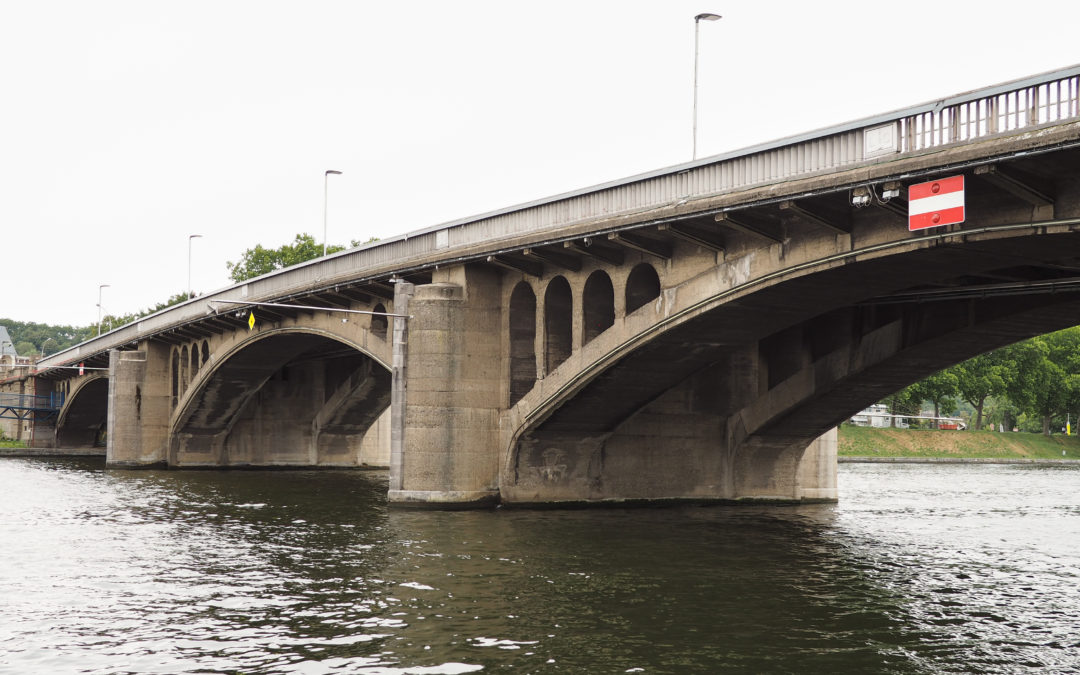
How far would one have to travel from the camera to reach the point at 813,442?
4072cm

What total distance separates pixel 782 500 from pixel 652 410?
22.0 feet

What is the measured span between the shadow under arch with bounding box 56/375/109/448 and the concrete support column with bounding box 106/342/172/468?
18.9m

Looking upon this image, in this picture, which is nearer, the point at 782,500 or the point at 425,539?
the point at 425,539

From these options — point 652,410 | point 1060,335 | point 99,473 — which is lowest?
point 99,473

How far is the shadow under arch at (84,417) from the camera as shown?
289ft

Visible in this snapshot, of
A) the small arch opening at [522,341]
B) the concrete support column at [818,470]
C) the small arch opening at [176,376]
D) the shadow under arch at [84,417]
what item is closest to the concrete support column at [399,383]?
the small arch opening at [522,341]

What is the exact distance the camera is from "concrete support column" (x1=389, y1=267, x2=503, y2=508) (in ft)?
112

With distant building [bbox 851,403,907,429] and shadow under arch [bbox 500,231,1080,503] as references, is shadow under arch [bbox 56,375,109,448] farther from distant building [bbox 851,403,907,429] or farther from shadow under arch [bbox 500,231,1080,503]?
distant building [bbox 851,403,907,429]

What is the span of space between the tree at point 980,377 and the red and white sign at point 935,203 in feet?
287

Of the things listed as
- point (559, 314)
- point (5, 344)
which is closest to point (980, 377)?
point (559, 314)

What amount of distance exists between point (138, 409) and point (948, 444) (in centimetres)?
6870

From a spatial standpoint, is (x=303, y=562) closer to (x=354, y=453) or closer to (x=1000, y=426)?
(x=354, y=453)

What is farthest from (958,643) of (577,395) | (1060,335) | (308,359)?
(1060,335)

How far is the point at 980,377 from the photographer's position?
105375mm
